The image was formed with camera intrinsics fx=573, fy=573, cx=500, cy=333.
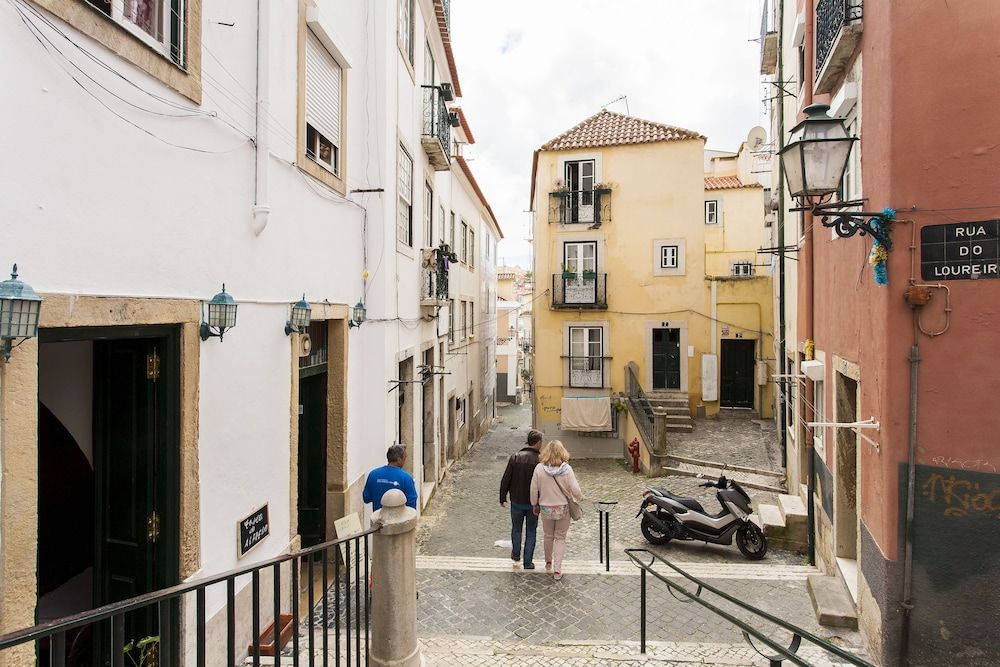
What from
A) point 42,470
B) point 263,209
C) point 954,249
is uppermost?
point 263,209

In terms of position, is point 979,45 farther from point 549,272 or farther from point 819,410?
point 549,272

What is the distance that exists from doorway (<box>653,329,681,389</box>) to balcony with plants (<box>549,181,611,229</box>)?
4.24 meters

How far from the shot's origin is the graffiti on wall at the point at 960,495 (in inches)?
175

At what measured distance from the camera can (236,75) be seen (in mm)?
4688

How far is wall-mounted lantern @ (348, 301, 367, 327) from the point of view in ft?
25.0

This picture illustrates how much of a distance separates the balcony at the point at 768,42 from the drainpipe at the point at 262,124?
37.9 ft

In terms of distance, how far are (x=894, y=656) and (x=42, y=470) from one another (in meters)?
6.99

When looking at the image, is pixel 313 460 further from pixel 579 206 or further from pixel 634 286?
pixel 579 206

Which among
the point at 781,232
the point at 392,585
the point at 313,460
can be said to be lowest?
the point at 392,585

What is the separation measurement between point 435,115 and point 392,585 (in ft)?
33.5

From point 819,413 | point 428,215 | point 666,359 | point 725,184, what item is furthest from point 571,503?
point 725,184

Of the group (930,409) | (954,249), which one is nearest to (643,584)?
(930,409)

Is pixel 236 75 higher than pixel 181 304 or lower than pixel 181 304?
higher

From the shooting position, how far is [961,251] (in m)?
4.49
